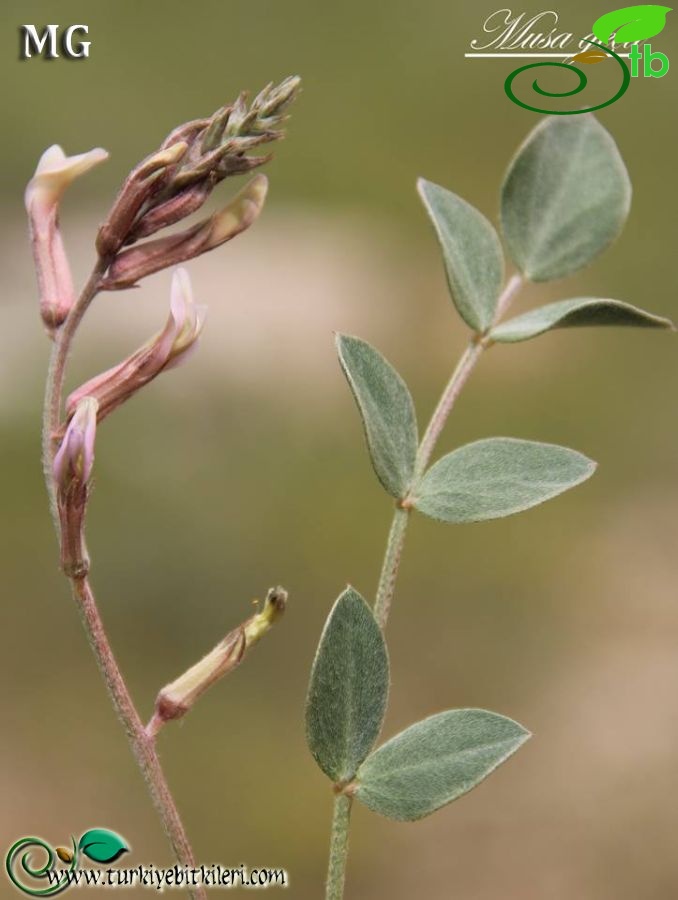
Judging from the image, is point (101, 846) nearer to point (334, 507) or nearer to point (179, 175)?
point (179, 175)

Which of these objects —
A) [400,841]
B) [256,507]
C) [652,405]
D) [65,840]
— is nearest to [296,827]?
[400,841]

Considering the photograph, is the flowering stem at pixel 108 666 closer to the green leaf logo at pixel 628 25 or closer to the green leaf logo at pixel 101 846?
the green leaf logo at pixel 101 846

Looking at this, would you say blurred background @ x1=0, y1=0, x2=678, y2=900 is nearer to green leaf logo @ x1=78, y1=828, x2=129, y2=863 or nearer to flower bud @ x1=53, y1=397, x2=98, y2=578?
green leaf logo @ x1=78, y1=828, x2=129, y2=863

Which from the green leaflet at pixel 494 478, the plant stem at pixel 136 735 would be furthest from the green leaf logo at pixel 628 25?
the plant stem at pixel 136 735

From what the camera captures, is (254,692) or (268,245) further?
(268,245)

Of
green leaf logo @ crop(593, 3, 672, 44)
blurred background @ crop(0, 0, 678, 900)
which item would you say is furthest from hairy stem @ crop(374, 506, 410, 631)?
blurred background @ crop(0, 0, 678, 900)

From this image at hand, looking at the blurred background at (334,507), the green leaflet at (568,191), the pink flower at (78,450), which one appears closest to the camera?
the pink flower at (78,450)

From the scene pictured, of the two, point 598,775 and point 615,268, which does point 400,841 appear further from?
point 615,268
